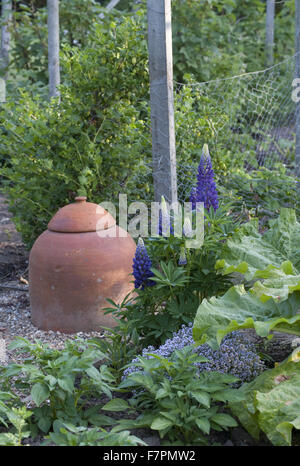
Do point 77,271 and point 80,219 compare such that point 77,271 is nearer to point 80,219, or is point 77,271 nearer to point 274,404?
point 80,219

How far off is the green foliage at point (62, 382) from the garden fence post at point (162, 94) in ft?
5.35

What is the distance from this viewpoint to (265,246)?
108 inches

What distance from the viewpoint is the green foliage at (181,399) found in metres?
1.98

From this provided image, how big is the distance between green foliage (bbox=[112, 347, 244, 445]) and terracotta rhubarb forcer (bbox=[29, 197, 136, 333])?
1.09 m

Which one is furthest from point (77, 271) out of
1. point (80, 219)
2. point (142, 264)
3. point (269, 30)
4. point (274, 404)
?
point (269, 30)

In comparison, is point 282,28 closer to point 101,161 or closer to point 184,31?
point 184,31

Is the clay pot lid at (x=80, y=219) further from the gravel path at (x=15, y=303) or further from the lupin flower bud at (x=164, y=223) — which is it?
the lupin flower bud at (x=164, y=223)

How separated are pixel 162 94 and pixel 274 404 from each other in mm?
2131

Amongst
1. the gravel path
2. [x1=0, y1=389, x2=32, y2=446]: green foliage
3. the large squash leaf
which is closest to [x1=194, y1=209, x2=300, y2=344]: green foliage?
the large squash leaf

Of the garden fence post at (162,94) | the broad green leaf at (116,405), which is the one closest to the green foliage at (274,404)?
the broad green leaf at (116,405)

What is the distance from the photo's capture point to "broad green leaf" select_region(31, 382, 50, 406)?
78.2 inches

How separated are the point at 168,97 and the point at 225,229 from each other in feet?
3.79

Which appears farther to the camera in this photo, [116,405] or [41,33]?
[41,33]

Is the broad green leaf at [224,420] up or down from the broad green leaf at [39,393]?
down
